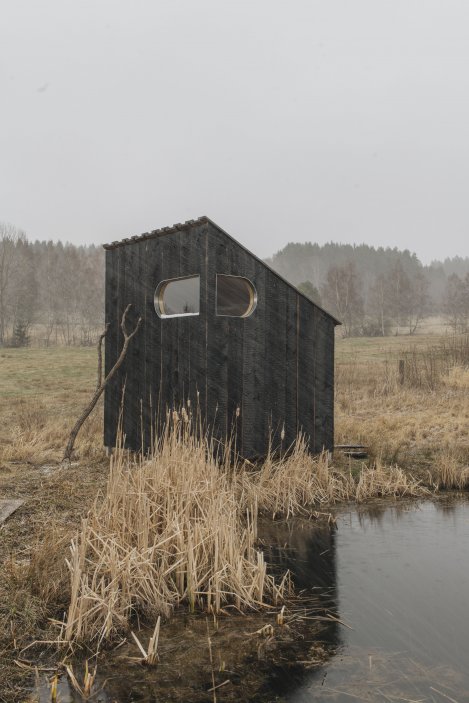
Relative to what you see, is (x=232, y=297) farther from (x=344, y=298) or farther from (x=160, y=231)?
(x=344, y=298)

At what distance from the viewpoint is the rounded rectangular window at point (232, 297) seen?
24.9 feet

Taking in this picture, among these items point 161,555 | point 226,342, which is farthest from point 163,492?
point 226,342

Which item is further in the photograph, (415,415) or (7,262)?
(7,262)

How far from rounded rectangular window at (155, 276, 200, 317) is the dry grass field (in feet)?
7.00

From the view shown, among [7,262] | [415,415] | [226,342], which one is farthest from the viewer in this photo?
[7,262]

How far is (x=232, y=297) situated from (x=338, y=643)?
4.66m

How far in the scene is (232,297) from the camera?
7719mm

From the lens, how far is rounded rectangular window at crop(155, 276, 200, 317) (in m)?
7.60

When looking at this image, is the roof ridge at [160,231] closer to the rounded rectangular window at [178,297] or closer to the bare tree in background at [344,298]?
the rounded rectangular window at [178,297]

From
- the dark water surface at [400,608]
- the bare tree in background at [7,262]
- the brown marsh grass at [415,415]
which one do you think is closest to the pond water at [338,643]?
the dark water surface at [400,608]

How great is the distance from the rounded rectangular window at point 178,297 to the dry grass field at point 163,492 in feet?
7.00

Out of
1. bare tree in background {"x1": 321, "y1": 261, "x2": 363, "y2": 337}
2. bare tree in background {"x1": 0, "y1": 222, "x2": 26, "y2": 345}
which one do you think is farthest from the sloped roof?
bare tree in background {"x1": 321, "y1": 261, "x2": 363, "y2": 337}

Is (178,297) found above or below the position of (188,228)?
below

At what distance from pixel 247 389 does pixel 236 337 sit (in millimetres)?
632
